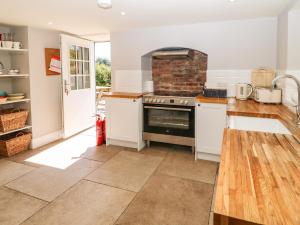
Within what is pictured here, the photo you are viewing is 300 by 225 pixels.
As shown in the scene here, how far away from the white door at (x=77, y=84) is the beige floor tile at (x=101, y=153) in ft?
2.89

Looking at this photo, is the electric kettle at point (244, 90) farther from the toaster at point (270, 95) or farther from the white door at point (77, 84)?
the white door at point (77, 84)

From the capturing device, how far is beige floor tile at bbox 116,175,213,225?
2.07 metres

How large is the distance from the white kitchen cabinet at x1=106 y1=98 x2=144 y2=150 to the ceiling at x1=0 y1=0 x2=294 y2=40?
4.15 ft

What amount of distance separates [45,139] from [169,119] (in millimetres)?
2351

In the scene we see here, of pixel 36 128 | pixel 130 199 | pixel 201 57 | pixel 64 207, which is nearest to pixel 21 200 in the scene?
pixel 64 207

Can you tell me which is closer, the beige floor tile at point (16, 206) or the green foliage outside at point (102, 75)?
the beige floor tile at point (16, 206)

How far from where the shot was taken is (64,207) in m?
2.26

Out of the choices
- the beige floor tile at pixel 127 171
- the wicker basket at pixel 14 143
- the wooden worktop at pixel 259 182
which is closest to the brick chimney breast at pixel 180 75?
the beige floor tile at pixel 127 171

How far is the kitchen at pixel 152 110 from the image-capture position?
2075mm

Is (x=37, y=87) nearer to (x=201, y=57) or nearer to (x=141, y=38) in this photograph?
(x=141, y=38)

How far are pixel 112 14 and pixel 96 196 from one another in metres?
2.29

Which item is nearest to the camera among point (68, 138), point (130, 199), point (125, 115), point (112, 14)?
point (130, 199)

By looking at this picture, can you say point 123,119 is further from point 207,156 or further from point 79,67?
point 79,67

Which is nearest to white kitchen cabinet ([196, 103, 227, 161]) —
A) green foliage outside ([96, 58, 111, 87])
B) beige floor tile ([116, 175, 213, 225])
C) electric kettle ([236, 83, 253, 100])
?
electric kettle ([236, 83, 253, 100])
